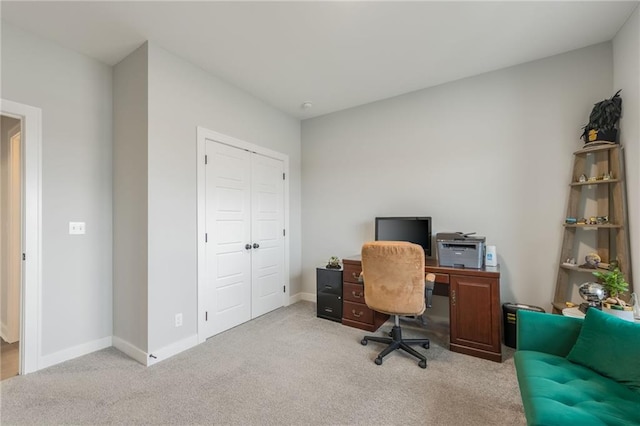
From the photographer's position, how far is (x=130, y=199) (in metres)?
2.57

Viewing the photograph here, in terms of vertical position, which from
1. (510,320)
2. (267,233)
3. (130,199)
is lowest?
(510,320)

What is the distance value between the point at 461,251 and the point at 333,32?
2.28 meters

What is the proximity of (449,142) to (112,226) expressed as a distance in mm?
3721

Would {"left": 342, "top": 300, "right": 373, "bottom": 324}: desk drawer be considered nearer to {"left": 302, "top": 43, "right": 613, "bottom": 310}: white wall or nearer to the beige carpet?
the beige carpet

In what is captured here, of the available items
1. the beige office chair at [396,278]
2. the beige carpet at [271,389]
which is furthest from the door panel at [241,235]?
the beige office chair at [396,278]

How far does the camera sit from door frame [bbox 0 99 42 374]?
223cm

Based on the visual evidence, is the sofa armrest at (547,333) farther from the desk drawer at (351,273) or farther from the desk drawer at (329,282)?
the desk drawer at (329,282)

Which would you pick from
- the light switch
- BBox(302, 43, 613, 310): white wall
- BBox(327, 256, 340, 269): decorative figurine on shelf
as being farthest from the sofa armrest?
the light switch

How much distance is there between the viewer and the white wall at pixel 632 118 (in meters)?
2.09

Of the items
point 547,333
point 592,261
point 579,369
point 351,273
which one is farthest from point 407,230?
point 579,369

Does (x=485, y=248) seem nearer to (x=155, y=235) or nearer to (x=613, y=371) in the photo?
(x=613, y=371)

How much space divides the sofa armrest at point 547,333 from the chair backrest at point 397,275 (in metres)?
0.73

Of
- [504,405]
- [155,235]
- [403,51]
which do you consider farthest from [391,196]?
[155,235]

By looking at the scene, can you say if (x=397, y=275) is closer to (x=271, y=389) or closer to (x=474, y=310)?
(x=474, y=310)
